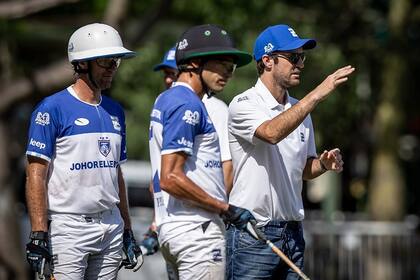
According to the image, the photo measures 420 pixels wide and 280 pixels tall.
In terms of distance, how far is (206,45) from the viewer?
25.5 ft

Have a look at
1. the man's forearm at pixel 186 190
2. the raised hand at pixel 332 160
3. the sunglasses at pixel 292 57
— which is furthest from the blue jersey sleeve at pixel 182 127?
the raised hand at pixel 332 160

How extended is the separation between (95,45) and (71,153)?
71 centimetres

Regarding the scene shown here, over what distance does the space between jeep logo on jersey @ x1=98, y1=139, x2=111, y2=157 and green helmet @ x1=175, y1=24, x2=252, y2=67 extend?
2.22ft

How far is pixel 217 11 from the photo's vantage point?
58.6ft

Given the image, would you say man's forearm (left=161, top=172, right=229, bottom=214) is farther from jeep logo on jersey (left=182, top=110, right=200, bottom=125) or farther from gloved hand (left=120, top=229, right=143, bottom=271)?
gloved hand (left=120, top=229, right=143, bottom=271)

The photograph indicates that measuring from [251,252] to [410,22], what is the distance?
1262cm

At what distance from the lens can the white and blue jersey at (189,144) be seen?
298 inches

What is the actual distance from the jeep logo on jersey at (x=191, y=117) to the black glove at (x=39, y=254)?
1116 mm

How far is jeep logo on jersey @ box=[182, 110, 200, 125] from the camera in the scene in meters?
7.58

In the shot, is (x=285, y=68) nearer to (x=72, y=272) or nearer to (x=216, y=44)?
(x=216, y=44)

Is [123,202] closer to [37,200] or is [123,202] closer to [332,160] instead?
[37,200]

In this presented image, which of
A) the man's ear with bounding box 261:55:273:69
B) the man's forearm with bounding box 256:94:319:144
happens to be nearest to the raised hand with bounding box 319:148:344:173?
the man's forearm with bounding box 256:94:319:144

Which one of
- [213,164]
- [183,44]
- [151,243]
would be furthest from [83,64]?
[151,243]

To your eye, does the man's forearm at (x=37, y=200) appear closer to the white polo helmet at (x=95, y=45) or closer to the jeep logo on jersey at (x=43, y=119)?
the jeep logo on jersey at (x=43, y=119)
